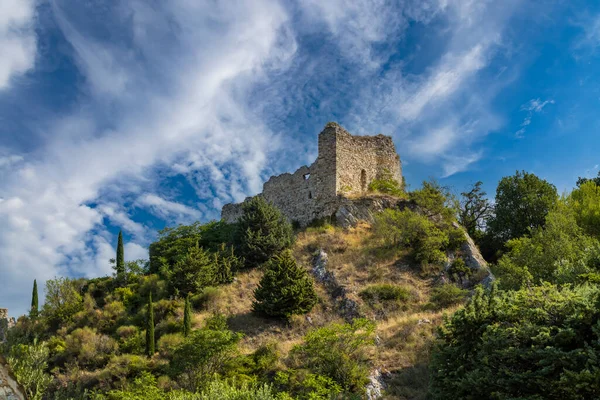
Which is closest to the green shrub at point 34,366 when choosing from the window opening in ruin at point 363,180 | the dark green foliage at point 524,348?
the dark green foliage at point 524,348

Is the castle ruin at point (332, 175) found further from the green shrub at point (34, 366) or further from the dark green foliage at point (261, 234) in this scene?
the green shrub at point (34, 366)

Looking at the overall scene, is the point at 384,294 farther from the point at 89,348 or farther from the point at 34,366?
the point at 34,366

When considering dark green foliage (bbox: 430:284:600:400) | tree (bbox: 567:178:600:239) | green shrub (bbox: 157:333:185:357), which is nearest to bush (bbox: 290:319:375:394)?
dark green foliage (bbox: 430:284:600:400)

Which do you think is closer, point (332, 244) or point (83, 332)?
point (83, 332)

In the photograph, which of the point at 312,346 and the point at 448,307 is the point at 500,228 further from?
the point at 312,346

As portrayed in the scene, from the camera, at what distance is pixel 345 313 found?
19219 millimetres

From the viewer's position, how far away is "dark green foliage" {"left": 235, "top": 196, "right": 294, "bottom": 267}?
976 inches

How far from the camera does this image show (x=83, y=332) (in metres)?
20.6

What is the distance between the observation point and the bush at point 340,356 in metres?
13.0

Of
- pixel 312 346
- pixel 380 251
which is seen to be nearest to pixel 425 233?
pixel 380 251

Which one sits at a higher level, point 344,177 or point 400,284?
point 344,177

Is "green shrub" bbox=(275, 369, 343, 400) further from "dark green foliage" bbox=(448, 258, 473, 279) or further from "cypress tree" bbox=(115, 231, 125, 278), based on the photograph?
"cypress tree" bbox=(115, 231, 125, 278)

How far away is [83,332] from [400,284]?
15.6 metres

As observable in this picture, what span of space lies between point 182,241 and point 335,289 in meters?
11.3
